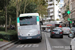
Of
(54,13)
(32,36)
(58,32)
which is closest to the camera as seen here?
(32,36)

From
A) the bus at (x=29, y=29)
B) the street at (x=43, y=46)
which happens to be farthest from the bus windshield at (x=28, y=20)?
the street at (x=43, y=46)

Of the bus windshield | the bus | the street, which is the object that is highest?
the bus windshield

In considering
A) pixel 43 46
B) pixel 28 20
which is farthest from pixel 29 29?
pixel 43 46

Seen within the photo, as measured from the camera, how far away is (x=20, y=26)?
15.2 m

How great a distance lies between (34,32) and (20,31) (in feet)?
5.09

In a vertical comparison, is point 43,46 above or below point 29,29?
below

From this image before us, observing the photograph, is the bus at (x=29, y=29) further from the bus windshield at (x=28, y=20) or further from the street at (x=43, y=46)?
the street at (x=43, y=46)

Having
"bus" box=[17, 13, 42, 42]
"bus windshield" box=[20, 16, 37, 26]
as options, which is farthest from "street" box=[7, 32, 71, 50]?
"bus windshield" box=[20, 16, 37, 26]


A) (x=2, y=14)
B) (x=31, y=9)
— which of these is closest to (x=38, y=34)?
(x=31, y=9)

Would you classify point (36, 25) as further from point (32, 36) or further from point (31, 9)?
point (31, 9)

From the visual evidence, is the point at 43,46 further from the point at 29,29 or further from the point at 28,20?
the point at 28,20

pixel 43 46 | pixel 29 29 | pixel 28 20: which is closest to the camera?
pixel 43 46

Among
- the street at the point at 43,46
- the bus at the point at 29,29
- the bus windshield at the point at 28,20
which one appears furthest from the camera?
the bus windshield at the point at 28,20

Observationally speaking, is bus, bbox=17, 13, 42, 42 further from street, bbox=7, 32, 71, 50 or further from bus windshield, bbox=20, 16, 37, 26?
street, bbox=7, 32, 71, 50
